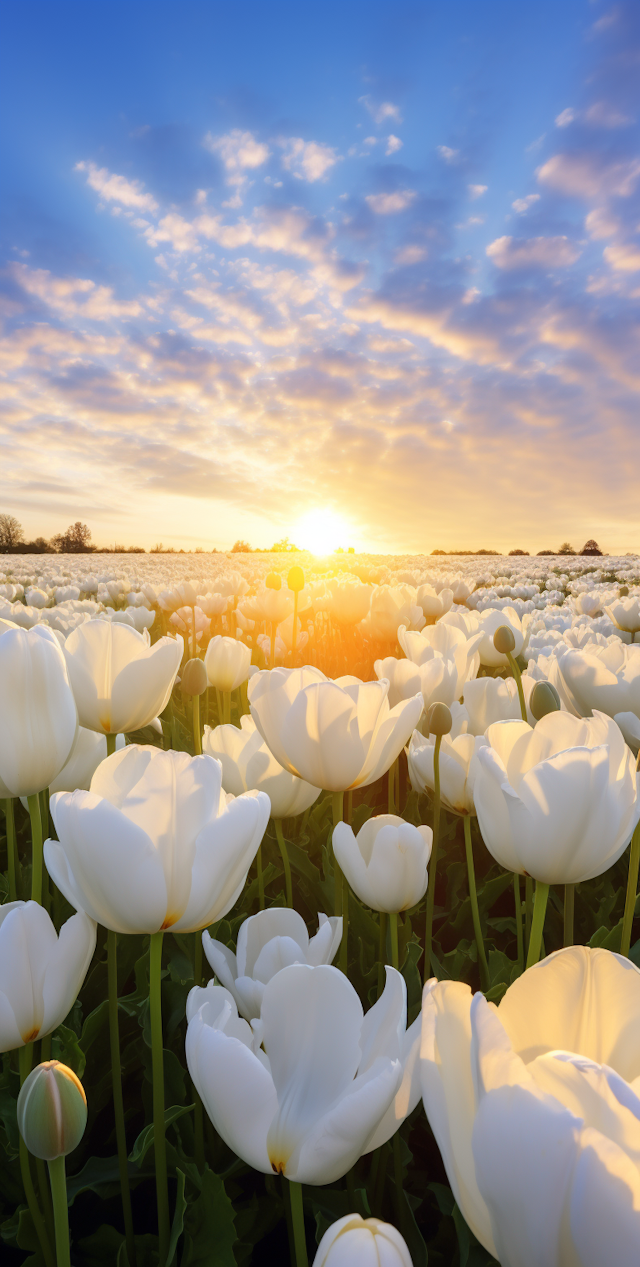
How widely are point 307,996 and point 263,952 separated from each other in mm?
218

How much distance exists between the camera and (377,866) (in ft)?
3.55

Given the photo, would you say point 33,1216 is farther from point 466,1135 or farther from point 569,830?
point 569,830

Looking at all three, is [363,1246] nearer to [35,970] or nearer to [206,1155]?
[35,970]

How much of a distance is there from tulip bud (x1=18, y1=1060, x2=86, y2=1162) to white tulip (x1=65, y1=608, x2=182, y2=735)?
79 centimetres

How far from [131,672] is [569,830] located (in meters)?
0.83

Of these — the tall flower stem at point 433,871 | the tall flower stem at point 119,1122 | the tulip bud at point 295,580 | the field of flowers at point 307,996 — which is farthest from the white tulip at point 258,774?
the tulip bud at point 295,580

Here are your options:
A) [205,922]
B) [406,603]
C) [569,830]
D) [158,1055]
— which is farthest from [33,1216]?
[406,603]

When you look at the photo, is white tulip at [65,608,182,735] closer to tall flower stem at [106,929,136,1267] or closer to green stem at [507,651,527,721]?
tall flower stem at [106,929,136,1267]

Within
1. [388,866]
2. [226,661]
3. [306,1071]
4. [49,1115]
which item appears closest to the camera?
[49,1115]

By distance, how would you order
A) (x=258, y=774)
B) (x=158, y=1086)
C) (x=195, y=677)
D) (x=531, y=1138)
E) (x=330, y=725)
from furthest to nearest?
(x=195, y=677) < (x=258, y=774) < (x=330, y=725) < (x=158, y=1086) < (x=531, y=1138)

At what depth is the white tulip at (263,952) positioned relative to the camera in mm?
866

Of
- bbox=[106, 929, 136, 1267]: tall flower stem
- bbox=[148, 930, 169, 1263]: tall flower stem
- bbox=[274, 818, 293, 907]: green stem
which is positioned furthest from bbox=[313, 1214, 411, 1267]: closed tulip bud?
bbox=[274, 818, 293, 907]: green stem

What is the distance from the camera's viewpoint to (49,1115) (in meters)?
0.59

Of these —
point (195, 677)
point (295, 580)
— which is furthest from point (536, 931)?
point (295, 580)
